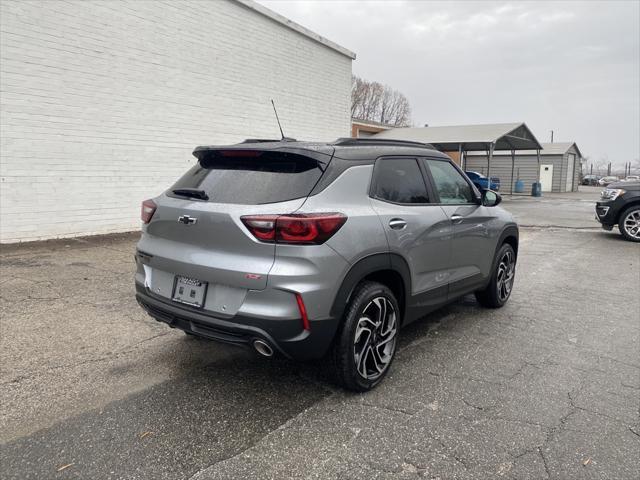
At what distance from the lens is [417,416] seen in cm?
287

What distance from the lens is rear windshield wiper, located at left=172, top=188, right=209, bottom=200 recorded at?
2995 millimetres

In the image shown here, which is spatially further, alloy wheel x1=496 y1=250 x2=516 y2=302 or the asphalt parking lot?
alloy wheel x1=496 y1=250 x2=516 y2=302

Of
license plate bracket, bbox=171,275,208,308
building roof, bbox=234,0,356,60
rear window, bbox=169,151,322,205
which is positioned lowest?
license plate bracket, bbox=171,275,208,308

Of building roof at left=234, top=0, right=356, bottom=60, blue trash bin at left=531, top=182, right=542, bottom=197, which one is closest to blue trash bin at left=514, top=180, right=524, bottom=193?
blue trash bin at left=531, top=182, right=542, bottom=197

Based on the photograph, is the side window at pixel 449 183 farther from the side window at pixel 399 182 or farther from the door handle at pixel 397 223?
the door handle at pixel 397 223

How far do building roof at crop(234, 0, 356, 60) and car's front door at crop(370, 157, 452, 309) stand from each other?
975cm

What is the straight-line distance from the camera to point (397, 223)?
3.30m

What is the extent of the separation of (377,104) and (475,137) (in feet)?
129

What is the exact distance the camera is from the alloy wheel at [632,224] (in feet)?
33.2

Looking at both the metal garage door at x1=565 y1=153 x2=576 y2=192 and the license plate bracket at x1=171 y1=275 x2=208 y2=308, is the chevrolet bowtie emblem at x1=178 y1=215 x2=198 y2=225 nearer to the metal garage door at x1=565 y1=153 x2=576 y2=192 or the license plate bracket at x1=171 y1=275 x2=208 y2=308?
the license plate bracket at x1=171 y1=275 x2=208 y2=308

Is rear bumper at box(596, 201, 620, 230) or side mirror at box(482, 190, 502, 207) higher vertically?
side mirror at box(482, 190, 502, 207)

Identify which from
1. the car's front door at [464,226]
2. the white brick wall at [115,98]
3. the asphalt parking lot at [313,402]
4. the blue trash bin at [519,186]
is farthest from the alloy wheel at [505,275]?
the blue trash bin at [519,186]

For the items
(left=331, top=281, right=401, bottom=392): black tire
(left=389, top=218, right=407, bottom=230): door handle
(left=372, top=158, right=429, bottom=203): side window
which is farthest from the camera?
(left=372, top=158, right=429, bottom=203): side window

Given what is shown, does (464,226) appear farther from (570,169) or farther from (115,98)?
(570,169)
